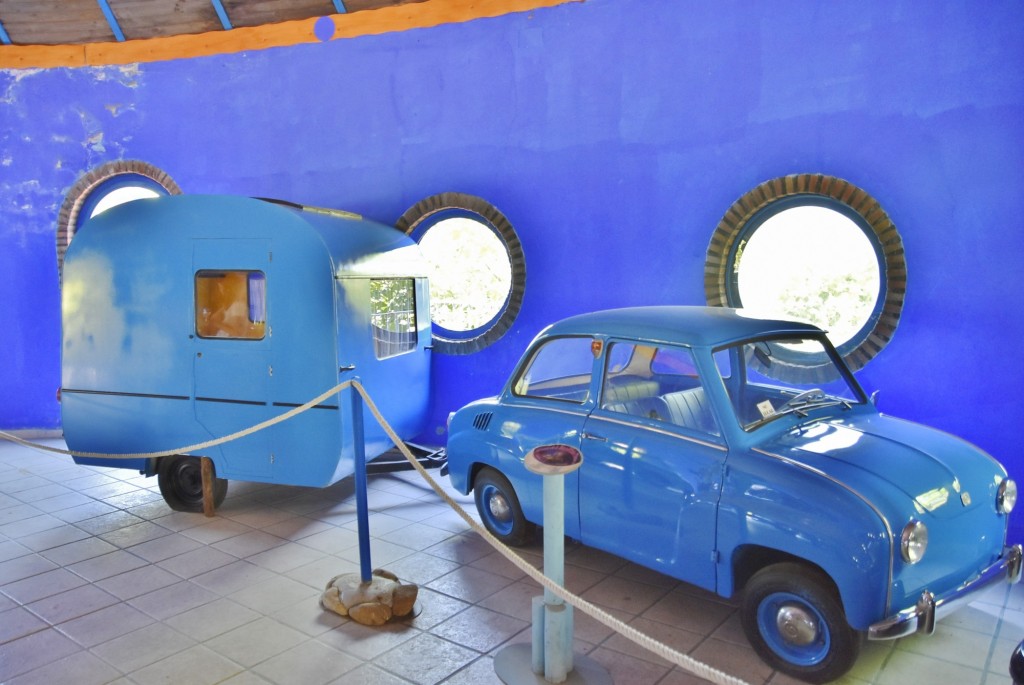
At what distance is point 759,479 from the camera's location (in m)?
3.41

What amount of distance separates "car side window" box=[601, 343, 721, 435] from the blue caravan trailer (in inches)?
82.7

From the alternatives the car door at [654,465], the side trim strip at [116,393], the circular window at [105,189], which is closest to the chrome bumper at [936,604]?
the car door at [654,465]

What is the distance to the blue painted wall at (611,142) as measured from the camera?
192 inches

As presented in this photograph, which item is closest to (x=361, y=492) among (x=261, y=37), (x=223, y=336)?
(x=223, y=336)

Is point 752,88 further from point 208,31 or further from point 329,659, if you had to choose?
point 208,31

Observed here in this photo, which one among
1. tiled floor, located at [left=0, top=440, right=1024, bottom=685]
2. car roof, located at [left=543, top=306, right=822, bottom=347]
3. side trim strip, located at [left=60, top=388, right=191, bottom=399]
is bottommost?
tiled floor, located at [left=0, top=440, right=1024, bottom=685]

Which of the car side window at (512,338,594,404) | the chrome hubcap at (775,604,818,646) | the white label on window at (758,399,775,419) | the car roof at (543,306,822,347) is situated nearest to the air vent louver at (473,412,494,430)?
the car side window at (512,338,594,404)

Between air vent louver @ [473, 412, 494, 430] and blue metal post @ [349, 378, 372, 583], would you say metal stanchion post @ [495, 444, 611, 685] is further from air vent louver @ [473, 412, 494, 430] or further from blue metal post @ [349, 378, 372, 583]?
air vent louver @ [473, 412, 494, 430]

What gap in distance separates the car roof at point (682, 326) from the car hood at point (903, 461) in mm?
639

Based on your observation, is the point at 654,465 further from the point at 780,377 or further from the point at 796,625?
the point at 780,377

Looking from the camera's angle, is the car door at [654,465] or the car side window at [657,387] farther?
the car side window at [657,387]

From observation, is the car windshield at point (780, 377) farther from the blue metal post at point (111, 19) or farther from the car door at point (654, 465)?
the blue metal post at point (111, 19)

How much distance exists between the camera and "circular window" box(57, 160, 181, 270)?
7.99m

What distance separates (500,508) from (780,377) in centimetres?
214
